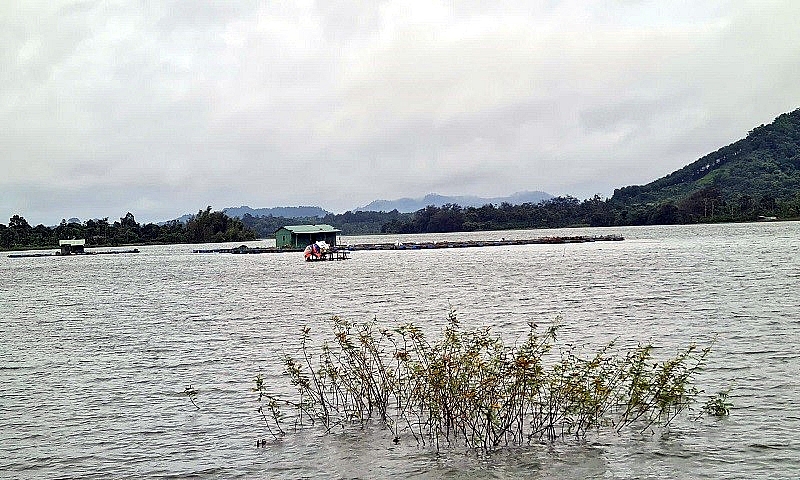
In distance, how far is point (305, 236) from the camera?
400ft

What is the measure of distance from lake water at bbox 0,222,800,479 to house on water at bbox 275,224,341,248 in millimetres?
62158

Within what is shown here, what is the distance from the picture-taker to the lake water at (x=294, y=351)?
40.6 feet

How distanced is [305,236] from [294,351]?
323 feet

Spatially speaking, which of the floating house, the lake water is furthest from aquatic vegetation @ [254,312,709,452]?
the floating house

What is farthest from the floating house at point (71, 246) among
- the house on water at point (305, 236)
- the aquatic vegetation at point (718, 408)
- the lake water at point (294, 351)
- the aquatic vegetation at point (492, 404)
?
the aquatic vegetation at point (718, 408)

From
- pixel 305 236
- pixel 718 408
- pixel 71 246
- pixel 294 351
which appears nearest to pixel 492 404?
pixel 718 408

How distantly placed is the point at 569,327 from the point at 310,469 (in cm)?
1669

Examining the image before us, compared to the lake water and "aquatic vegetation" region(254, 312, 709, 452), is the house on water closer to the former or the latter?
the lake water

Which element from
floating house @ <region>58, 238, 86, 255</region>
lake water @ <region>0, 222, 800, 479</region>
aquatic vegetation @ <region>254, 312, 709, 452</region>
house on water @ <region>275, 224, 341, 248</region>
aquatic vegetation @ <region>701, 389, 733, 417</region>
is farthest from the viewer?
floating house @ <region>58, 238, 86, 255</region>

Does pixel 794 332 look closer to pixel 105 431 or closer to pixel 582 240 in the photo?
pixel 105 431

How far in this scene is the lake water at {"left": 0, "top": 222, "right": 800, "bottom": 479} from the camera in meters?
12.4

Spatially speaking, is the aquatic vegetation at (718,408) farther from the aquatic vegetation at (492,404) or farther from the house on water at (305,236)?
the house on water at (305,236)

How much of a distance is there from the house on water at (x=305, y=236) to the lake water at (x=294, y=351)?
62158 mm

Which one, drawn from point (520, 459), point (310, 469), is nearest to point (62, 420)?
point (310, 469)
